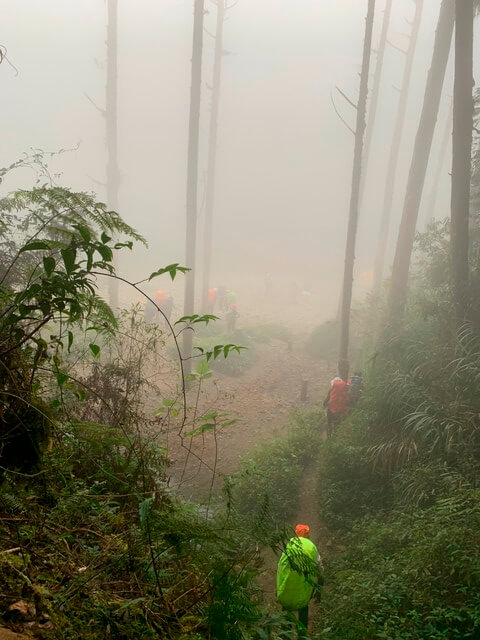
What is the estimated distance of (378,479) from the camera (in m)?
7.21

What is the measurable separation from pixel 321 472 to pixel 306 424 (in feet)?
7.44

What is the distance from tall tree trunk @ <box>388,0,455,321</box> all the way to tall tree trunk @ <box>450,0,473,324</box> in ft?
13.4

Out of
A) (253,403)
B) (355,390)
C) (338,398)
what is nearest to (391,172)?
(253,403)

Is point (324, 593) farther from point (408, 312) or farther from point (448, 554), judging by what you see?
point (408, 312)

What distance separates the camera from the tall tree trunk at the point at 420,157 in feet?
43.8

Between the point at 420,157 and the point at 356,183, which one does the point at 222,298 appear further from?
the point at 420,157

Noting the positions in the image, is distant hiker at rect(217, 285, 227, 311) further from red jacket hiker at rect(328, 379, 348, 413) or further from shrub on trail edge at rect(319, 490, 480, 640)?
shrub on trail edge at rect(319, 490, 480, 640)

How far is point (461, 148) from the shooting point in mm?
9172

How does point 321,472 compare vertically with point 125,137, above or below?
below

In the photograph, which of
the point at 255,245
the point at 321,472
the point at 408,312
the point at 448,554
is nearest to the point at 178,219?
the point at 255,245

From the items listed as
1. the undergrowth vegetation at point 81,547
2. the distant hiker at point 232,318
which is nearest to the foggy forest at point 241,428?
the undergrowth vegetation at point 81,547

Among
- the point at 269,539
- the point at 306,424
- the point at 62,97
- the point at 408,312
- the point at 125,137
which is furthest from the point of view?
the point at 62,97

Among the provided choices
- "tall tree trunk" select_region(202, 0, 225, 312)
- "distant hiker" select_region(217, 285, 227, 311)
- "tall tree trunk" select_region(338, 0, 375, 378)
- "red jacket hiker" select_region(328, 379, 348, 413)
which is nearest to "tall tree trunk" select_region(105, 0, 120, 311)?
"tall tree trunk" select_region(202, 0, 225, 312)

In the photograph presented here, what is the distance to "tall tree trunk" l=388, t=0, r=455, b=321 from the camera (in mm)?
13344
